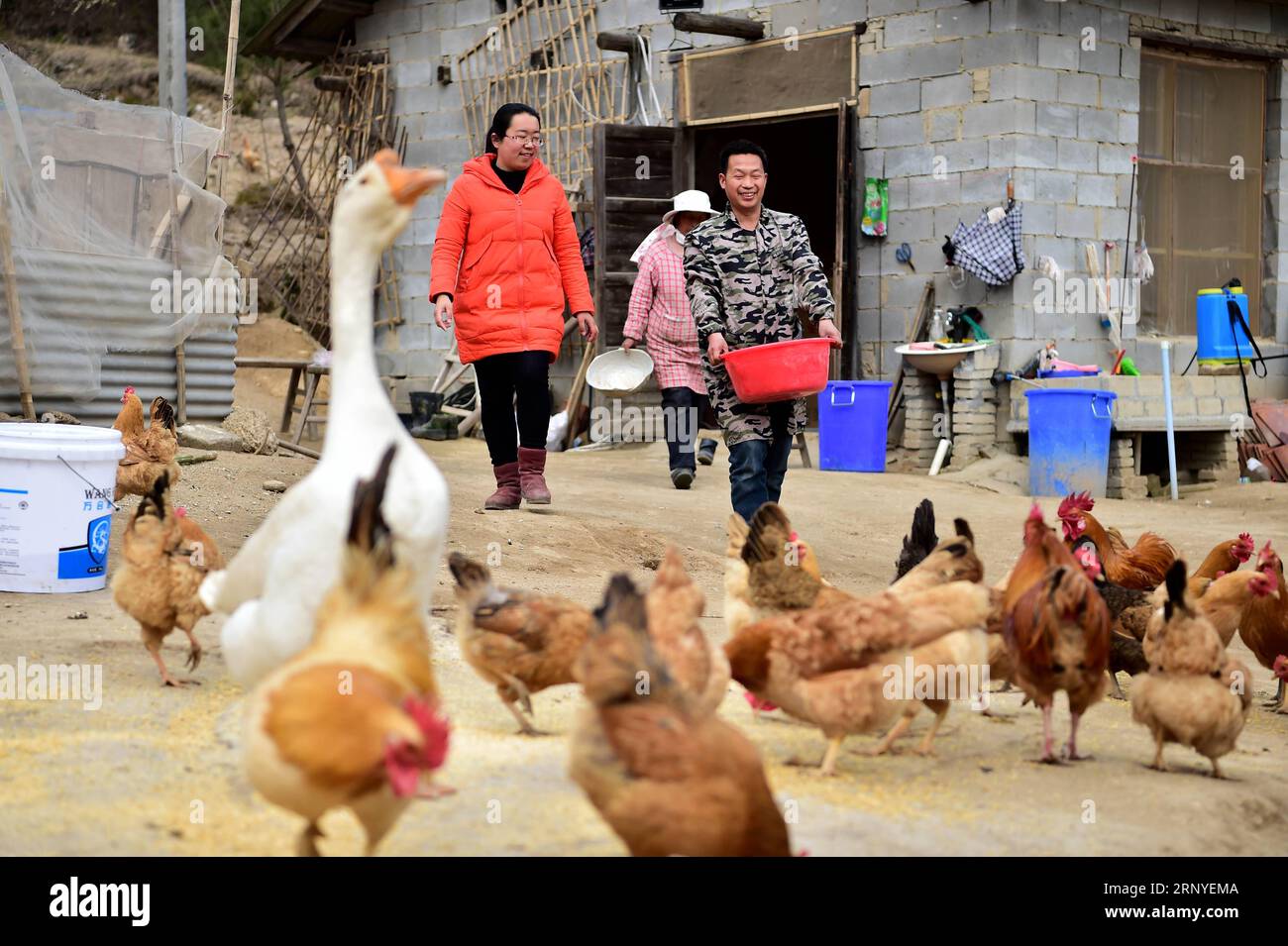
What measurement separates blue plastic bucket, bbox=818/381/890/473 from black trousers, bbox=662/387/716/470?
237 cm

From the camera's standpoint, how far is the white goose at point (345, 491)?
337cm

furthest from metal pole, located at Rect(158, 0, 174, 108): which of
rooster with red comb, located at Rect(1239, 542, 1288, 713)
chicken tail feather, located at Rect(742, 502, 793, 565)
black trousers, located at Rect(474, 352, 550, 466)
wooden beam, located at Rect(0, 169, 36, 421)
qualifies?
rooster with red comb, located at Rect(1239, 542, 1288, 713)

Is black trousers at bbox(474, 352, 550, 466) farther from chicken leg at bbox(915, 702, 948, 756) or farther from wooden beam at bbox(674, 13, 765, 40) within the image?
wooden beam at bbox(674, 13, 765, 40)

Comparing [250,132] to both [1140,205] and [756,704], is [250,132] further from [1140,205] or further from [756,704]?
[756,704]

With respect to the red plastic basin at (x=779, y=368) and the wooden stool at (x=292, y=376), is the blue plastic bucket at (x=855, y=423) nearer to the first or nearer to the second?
the wooden stool at (x=292, y=376)

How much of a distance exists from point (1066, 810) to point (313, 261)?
17.5m

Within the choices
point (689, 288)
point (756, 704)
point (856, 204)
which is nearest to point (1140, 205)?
point (856, 204)

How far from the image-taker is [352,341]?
3.60 metres

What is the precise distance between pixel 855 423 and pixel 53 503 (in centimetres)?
835

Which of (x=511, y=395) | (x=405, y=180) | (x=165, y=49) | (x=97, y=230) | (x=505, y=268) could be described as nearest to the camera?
(x=405, y=180)

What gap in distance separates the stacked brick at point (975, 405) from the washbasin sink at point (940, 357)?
95mm

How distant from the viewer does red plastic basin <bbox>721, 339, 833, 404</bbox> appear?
6.17m

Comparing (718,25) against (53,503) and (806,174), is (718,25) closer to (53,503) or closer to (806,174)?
(806,174)

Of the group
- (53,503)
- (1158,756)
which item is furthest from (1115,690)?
(53,503)
